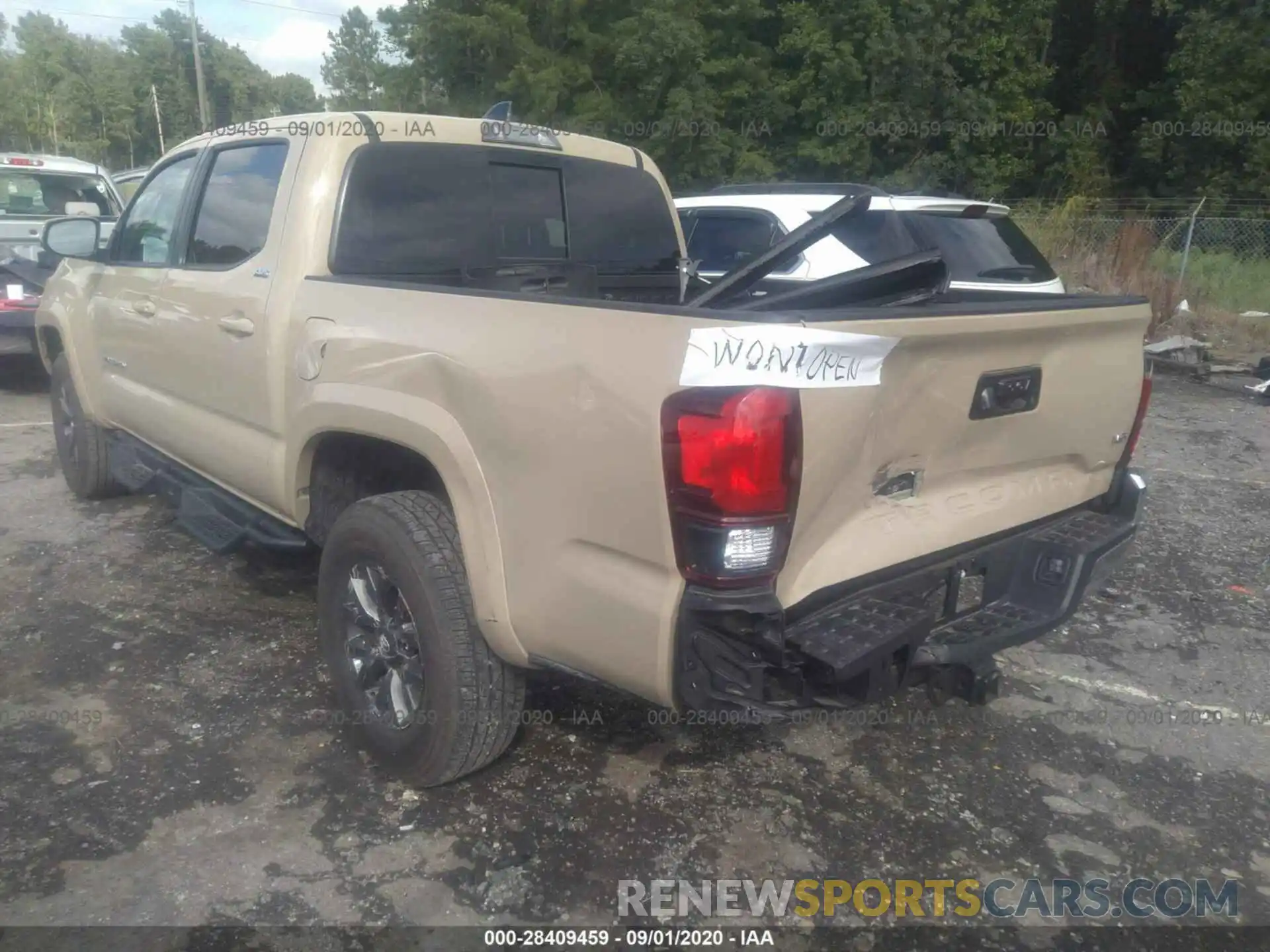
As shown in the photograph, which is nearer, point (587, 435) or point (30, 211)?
point (587, 435)

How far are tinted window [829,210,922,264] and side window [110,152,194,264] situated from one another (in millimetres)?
3628

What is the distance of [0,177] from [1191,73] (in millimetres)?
23816

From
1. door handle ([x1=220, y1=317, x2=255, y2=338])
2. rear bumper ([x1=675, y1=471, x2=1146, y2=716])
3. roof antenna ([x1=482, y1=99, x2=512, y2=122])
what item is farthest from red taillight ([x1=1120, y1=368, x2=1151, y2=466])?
door handle ([x1=220, y1=317, x2=255, y2=338])

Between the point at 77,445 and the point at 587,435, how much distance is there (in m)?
4.44

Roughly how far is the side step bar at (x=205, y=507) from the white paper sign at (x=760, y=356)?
2116mm

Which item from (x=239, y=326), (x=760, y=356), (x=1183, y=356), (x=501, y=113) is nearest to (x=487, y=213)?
(x=501, y=113)

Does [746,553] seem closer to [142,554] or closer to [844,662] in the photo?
[844,662]

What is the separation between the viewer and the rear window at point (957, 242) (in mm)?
6086

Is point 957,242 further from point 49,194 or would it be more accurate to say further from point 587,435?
point 49,194

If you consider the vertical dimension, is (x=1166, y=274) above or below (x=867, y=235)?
below

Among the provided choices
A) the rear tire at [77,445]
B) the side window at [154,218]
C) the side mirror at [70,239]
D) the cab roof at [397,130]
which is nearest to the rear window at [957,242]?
the cab roof at [397,130]

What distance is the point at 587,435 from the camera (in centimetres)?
232

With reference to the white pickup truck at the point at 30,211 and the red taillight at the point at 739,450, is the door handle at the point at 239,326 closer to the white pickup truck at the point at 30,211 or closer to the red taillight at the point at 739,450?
the red taillight at the point at 739,450

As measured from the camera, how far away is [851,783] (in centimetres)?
319
